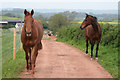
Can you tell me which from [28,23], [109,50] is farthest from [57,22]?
[28,23]

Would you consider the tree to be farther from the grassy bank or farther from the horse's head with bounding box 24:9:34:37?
the horse's head with bounding box 24:9:34:37

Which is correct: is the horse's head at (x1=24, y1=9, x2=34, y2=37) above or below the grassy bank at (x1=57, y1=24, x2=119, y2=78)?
above

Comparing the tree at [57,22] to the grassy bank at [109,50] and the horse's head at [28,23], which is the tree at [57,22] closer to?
the grassy bank at [109,50]

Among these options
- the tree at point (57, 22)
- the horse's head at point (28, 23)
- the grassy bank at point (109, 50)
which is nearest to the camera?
the horse's head at point (28, 23)

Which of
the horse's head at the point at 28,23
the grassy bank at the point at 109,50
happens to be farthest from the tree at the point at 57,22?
the horse's head at the point at 28,23

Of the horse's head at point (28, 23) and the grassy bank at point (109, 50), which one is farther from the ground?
the horse's head at point (28, 23)

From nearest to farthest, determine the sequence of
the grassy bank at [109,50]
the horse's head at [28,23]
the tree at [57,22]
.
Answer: the horse's head at [28,23] < the grassy bank at [109,50] < the tree at [57,22]

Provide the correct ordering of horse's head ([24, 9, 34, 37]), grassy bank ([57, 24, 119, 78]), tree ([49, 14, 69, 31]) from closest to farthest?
horse's head ([24, 9, 34, 37]) → grassy bank ([57, 24, 119, 78]) → tree ([49, 14, 69, 31])

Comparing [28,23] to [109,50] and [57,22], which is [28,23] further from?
[57,22]

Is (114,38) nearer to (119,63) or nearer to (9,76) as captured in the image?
(119,63)

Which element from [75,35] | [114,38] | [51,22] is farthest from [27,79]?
[51,22]

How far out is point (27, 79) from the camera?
23.7ft

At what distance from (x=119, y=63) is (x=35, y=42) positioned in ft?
15.8

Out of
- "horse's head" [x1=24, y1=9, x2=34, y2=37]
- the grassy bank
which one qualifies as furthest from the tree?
"horse's head" [x1=24, y1=9, x2=34, y2=37]
